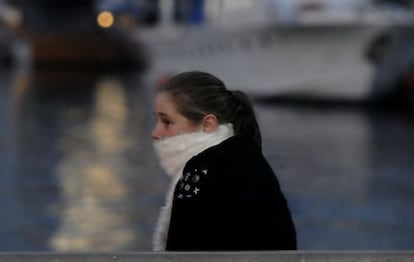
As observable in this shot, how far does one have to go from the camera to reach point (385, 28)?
1266 inches

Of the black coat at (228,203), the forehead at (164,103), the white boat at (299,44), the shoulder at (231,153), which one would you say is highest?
the forehead at (164,103)

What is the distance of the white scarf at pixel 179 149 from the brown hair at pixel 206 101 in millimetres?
38

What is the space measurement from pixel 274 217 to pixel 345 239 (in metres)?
8.22

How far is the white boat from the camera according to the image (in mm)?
32062

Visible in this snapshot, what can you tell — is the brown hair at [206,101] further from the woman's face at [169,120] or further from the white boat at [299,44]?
the white boat at [299,44]

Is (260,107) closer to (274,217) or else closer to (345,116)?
(345,116)

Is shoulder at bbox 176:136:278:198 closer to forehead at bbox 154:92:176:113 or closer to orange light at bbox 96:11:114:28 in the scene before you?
forehead at bbox 154:92:176:113

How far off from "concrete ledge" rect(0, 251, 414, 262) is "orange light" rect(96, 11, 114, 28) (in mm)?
56483

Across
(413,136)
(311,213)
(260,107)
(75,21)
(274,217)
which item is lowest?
(75,21)

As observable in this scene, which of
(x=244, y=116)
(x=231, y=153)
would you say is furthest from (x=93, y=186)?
(x=231, y=153)

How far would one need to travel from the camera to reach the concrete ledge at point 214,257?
3.42m

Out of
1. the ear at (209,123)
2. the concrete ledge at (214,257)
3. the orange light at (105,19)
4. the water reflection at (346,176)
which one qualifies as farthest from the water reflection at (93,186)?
the orange light at (105,19)

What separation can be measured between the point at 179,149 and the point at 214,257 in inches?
12.5

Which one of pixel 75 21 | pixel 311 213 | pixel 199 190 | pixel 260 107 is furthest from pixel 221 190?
pixel 75 21
